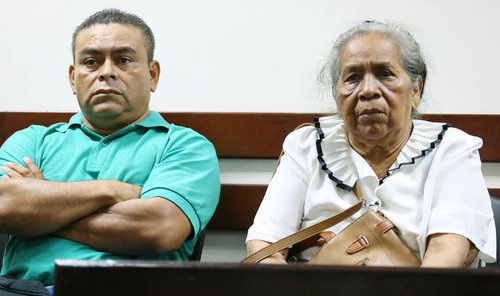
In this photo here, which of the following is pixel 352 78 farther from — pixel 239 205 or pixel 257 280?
pixel 257 280

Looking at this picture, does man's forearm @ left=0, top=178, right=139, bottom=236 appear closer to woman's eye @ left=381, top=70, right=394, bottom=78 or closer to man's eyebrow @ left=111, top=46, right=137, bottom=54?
man's eyebrow @ left=111, top=46, right=137, bottom=54

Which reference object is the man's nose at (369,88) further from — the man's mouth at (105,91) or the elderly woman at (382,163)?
the man's mouth at (105,91)

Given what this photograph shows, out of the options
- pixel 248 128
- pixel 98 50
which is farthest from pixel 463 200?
pixel 98 50

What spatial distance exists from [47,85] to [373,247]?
153cm

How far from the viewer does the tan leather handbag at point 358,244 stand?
53.4 inches

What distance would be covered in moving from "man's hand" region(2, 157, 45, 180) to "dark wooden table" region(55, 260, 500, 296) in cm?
112

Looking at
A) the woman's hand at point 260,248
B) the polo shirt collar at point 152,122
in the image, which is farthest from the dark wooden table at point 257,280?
the polo shirt collar at point 152,122

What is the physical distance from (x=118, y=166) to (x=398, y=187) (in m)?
0.90

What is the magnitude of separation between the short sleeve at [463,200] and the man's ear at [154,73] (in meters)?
1.08

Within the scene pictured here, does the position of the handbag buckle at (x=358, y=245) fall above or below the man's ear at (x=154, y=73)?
below

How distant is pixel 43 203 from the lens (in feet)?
4.78

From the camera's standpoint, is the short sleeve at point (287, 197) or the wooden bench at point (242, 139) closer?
the short sleeve at point (287, 197)

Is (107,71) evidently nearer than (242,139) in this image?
Yes

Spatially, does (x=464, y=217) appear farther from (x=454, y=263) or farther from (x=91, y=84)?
(x=91, y=84)
